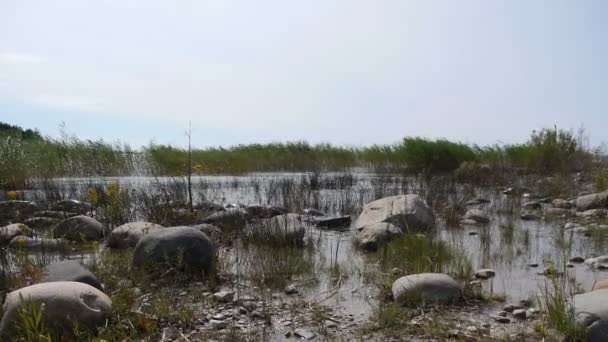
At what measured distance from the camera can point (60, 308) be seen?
3607 mm

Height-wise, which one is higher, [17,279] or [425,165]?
[425,165]

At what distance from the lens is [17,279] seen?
4617 millimetres

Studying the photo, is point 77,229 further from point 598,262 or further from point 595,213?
point 595,213

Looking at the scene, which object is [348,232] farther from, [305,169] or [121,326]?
[305,169]

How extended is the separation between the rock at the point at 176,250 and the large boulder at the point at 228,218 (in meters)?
2.37

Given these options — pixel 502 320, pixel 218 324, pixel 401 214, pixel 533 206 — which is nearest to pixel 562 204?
pixel 533 206

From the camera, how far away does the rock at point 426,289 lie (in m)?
4.43

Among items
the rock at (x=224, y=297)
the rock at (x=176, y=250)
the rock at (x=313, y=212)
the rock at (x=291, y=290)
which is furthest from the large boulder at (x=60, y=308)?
the rock at (x=313, y=212)

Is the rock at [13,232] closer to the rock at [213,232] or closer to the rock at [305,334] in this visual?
the rock at [213,232]

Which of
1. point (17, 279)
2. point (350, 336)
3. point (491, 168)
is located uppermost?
point (491, 168)

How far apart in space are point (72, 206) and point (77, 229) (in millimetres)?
2479

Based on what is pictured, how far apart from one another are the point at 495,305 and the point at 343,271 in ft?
5.52

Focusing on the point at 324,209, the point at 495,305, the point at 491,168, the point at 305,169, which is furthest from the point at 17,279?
the point at 305,169

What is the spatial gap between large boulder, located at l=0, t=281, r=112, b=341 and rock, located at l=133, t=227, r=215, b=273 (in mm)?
1274
